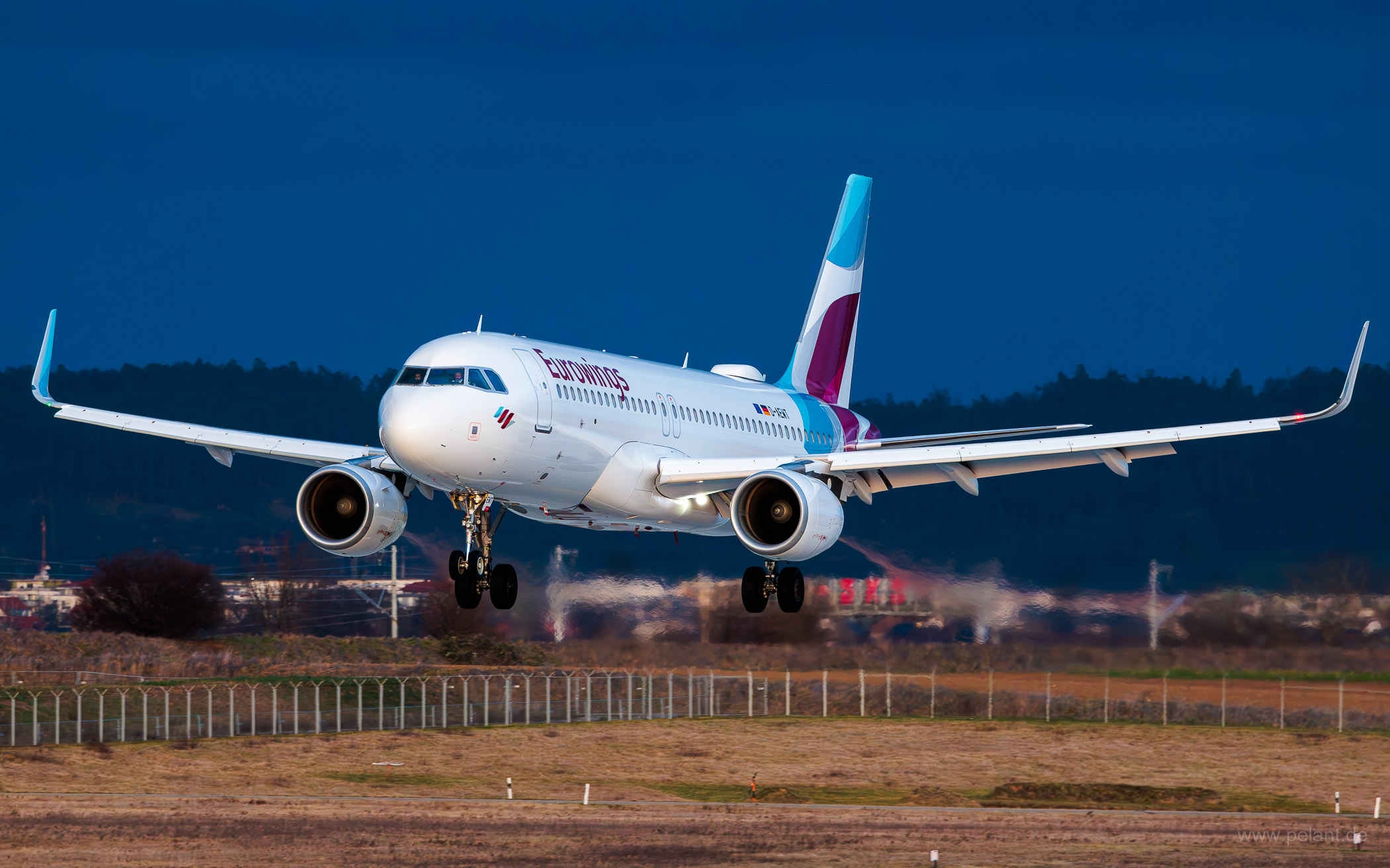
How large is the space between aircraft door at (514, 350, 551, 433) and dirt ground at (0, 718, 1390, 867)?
25.5 meters

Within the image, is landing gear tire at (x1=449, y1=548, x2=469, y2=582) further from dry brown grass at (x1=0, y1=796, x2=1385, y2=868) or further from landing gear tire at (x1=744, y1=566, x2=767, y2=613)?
dry brown grass at (x1=0, y1=796, x2=1385, y2=868)

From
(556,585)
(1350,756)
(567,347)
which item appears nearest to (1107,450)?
(567,347)

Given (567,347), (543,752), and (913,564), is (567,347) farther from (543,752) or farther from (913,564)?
(543,752)

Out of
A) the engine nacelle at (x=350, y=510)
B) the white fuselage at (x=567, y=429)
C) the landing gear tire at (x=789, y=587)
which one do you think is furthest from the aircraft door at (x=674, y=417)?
the engine nacelle at (x=350, y=510)

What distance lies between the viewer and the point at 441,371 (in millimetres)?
33250

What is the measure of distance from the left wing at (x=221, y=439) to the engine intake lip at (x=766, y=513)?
25.6 feet

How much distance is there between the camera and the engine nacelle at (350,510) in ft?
123

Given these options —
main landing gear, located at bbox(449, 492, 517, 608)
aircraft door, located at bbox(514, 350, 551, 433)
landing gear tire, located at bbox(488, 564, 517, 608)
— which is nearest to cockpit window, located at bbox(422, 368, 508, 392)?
aircraft door, located at bbox(514, 350, 551, 433)

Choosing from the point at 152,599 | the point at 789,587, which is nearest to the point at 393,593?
the point at 152,599

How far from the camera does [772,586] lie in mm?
40062

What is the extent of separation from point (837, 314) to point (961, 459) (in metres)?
16.3

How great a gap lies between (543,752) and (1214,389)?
137ft

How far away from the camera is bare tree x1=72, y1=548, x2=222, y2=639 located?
99.0 m

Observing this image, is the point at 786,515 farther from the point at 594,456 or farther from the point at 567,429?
the point at 567,429
